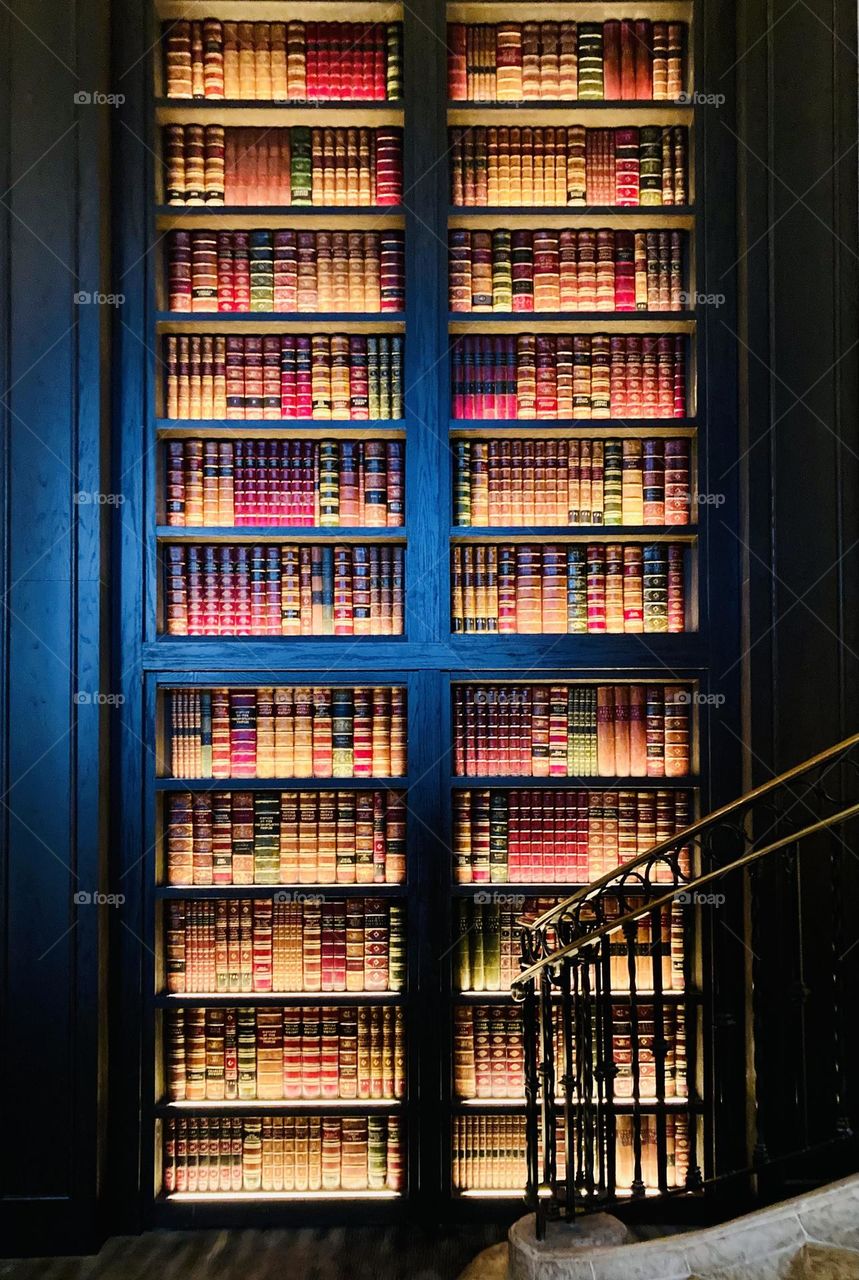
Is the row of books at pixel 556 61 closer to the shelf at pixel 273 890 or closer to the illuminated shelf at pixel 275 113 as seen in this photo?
the illuminated shelf at pixel 275 113

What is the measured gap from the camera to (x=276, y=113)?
11.3 feet

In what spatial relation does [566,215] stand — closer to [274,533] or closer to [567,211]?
[567,211]

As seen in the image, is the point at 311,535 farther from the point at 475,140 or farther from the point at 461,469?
the point at 475,140

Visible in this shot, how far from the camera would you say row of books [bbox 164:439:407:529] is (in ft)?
11.4

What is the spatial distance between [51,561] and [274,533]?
0.71 m

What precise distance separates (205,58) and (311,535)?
1.65 m

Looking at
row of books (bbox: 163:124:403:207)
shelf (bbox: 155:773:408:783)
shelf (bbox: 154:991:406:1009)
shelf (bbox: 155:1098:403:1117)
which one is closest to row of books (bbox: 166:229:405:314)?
row of books (bbox: 163:124:403:207)

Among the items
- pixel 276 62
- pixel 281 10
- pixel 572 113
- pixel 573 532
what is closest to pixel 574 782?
pixel 573 532

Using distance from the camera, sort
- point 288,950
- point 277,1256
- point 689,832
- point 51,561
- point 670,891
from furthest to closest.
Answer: point 288,950, point 51,561, point 277,1256, point 689,832, point 670,891

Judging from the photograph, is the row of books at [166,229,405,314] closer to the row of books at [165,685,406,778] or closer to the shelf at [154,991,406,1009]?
the row of books at [165,685,406,778]

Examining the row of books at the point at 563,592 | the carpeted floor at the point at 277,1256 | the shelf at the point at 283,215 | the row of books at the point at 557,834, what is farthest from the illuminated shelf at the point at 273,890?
the shelf at the point at 283,215

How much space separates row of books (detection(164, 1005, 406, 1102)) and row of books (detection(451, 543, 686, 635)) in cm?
135

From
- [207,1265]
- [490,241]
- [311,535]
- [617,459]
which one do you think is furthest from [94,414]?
[207,1265]

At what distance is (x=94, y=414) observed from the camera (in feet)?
10.9
